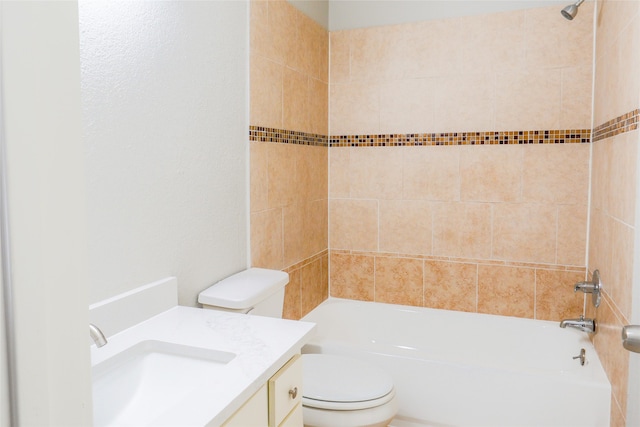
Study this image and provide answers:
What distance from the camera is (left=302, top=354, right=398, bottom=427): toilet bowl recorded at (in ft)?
6.03

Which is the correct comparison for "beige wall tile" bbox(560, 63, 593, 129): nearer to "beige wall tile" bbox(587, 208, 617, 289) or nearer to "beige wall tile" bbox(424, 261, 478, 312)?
"beige wall tile" bbox(587, 208, 617, 289)

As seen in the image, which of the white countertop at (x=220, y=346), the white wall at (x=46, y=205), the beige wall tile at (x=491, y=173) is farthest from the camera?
the beige wall tile at (x=491, y=173)

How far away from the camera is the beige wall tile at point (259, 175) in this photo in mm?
2316

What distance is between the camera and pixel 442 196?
9.74ft

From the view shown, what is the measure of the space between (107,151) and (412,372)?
63.7 inches

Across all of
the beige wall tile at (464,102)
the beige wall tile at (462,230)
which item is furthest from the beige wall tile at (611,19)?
the beige wall tile at (462,230)

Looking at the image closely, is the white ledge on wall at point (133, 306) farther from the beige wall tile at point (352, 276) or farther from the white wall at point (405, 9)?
the white wall at point (405, 9)

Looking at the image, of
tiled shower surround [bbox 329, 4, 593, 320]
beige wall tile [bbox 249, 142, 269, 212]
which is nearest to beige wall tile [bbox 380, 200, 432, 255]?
tiled shower surround [bbox 329, 4, 593, 320]

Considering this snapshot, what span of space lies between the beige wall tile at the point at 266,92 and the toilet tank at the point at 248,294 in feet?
A: 2.29

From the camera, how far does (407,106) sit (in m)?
3.00

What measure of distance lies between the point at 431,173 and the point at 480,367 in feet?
3.85

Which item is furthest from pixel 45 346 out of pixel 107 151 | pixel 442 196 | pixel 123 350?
pixel 442 196

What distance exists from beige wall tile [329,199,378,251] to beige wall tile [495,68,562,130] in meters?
0.90

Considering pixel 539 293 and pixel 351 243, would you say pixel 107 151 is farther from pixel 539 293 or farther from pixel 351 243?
pixel 539 293
